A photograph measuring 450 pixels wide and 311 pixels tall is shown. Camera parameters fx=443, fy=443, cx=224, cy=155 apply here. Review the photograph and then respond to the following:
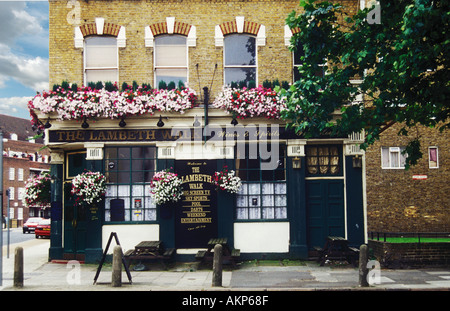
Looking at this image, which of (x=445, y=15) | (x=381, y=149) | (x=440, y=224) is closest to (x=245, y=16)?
(x=445, y=15)

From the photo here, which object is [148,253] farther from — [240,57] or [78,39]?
[78,39]

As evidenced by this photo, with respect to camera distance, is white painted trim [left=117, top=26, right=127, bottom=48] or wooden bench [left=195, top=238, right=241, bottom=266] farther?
white painted trim [left=117, top=26, right=127, bottom=48]

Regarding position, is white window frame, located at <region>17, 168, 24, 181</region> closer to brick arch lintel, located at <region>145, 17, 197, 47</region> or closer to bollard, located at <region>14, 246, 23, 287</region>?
brick arch lintel, located at <region>145, 17, 197, 47</region>

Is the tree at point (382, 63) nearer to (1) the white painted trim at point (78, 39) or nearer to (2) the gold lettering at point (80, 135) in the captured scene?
(2) the gold lettering at point (80, 135)

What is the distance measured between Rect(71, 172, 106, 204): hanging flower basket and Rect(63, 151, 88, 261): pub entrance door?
2.29ft

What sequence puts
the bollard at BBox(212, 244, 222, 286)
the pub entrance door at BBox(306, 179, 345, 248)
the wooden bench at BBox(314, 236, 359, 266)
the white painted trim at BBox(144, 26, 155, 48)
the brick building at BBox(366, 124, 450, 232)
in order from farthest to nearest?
the brick building at BBox(366, 124, 450, 232) < the white painted trim at BBox(144, 26, 155, 48) < the pub entrance door at BBox(306, 179, 345, 248) < the wooden bench at BBox(314, 236, 359, 266) < the bollard at BBox(212, 244, 222, 286)

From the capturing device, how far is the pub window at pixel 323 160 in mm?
14773

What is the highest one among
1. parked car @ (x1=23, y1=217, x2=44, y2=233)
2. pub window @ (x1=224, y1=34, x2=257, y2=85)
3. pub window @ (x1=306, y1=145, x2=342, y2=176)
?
pub window @ (x1=224, y1=34, x2=257, y2=85)

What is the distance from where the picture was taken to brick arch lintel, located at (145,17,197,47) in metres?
14.6

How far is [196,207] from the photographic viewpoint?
47.1 feet

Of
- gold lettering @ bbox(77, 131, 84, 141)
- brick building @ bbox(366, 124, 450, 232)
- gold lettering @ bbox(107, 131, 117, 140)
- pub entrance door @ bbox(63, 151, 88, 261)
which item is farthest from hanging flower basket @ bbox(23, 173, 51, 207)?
brick building @ bbox(366, 124, 450, 232)

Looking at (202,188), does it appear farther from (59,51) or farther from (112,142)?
(59,51)

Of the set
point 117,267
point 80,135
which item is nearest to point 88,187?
point 80,135

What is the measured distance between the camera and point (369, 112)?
1144cm
